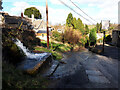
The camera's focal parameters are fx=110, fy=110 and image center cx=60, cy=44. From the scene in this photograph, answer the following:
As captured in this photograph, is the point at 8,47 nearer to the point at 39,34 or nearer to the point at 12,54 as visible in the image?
the point at 12,54

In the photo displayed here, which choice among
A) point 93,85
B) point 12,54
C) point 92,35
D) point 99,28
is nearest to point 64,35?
point 92,35

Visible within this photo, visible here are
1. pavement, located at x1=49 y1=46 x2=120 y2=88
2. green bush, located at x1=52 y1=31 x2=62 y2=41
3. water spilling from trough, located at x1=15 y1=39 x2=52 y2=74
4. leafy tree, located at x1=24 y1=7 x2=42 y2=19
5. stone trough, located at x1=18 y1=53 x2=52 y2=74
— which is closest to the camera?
pavement, located at x1=49 y1=46 x2=120 y2=88

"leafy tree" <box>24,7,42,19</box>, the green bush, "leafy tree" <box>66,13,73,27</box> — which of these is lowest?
the green bush

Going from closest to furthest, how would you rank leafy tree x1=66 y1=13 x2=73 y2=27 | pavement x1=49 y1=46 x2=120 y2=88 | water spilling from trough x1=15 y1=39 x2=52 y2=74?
pavement x1=49 y1=46 x2=120 y2=88
water spilling from trough x1=15 y1=39 x2=52 y2=74
leafy tree x1=66 y1=13 x2=73 y2=27

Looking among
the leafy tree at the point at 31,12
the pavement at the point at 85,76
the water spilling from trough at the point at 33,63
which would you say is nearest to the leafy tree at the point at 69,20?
the leafy tree at the point at 31,12

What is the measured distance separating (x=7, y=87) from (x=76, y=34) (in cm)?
2663

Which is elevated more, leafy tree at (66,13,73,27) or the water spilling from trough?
leafy tree at (66,13,73,27)

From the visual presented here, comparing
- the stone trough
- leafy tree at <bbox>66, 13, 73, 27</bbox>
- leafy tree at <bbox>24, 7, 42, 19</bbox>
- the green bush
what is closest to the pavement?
the stone trough

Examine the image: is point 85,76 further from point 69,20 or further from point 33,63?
point 69,20

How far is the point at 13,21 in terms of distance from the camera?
960 inches

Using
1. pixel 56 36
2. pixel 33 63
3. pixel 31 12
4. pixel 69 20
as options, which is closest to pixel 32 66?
pixel 33 63

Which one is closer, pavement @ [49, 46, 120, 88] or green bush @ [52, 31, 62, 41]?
pavement @ [49, 46, 120, 88]

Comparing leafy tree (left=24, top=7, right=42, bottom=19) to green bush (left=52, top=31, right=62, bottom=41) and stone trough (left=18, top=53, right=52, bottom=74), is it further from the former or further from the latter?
stone trough (left=18, top=53, right=52, bottom=74)

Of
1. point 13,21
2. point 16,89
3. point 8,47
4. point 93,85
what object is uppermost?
point 13,21
